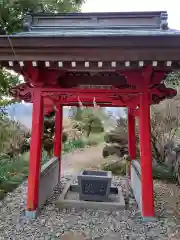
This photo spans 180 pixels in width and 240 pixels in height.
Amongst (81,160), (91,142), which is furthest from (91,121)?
(81,160)

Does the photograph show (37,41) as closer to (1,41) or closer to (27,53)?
(27,53)

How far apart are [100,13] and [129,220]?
137 inches

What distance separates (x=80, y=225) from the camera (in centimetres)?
380

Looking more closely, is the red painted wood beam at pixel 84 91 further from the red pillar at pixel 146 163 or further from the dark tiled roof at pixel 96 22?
the dark tiled roof at pixel 96 22

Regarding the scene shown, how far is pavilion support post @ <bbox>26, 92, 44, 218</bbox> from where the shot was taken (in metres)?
4.07

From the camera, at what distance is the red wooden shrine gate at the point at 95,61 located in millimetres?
3195

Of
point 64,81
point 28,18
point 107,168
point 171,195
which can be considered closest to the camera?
point 64,81

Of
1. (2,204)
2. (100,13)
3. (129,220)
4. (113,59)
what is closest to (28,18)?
(100,13)

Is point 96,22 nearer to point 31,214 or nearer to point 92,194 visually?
point 92,194

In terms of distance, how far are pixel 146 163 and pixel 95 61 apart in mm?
1782

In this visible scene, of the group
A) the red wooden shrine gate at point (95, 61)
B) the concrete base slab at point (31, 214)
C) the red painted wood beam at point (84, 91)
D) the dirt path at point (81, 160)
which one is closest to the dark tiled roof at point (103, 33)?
the red wooden shrine gate at point (95, 61)

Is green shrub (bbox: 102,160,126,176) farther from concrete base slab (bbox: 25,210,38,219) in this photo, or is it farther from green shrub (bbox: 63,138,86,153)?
green shrub (bbox: 63,138,86,153)

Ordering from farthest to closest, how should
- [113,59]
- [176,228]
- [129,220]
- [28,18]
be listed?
[28,18], [129,220], [176,228], [113,59]

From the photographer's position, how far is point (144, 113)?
13.3 feet
